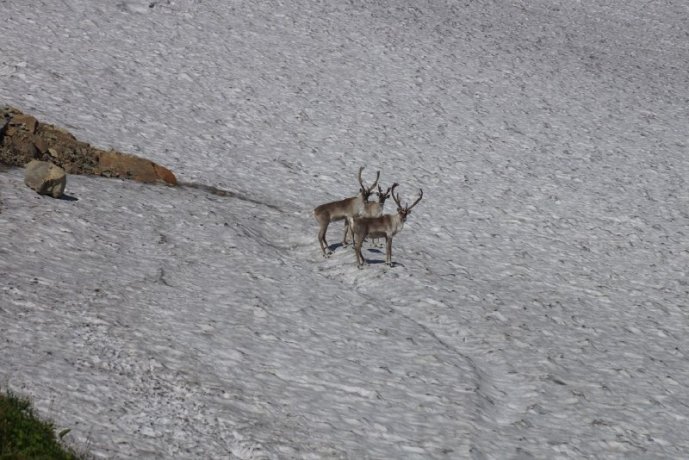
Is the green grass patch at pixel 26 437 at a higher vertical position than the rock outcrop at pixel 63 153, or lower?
lower

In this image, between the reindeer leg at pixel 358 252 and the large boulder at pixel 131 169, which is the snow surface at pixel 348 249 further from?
the large boulder at pixel 131 169

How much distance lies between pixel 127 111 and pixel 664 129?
64.1 ft

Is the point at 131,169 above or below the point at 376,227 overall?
below

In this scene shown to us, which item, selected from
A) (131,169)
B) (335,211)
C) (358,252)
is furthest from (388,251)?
(131,169)

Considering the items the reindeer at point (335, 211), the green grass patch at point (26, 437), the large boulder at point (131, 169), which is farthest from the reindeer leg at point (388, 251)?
the green grass patch at point (26, 437)

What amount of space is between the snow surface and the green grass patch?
0.41 m

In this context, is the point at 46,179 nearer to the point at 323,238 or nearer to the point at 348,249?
the point at 323,238

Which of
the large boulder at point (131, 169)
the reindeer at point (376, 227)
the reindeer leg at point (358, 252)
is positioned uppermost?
the reindeer at point (376, 227)

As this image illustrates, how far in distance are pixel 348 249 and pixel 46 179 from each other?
21.4 feet

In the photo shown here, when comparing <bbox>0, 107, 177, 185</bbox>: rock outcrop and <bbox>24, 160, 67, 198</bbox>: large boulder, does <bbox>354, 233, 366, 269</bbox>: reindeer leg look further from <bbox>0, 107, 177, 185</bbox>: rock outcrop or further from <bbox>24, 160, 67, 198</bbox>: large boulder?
<bbox>24, 160, 67, 198</bbox>: large boulder

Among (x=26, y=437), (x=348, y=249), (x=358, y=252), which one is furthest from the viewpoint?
(x=348, y=249)

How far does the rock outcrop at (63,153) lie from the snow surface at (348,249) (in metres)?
0.84

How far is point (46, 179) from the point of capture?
752 inches

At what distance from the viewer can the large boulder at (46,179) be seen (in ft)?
62.8
